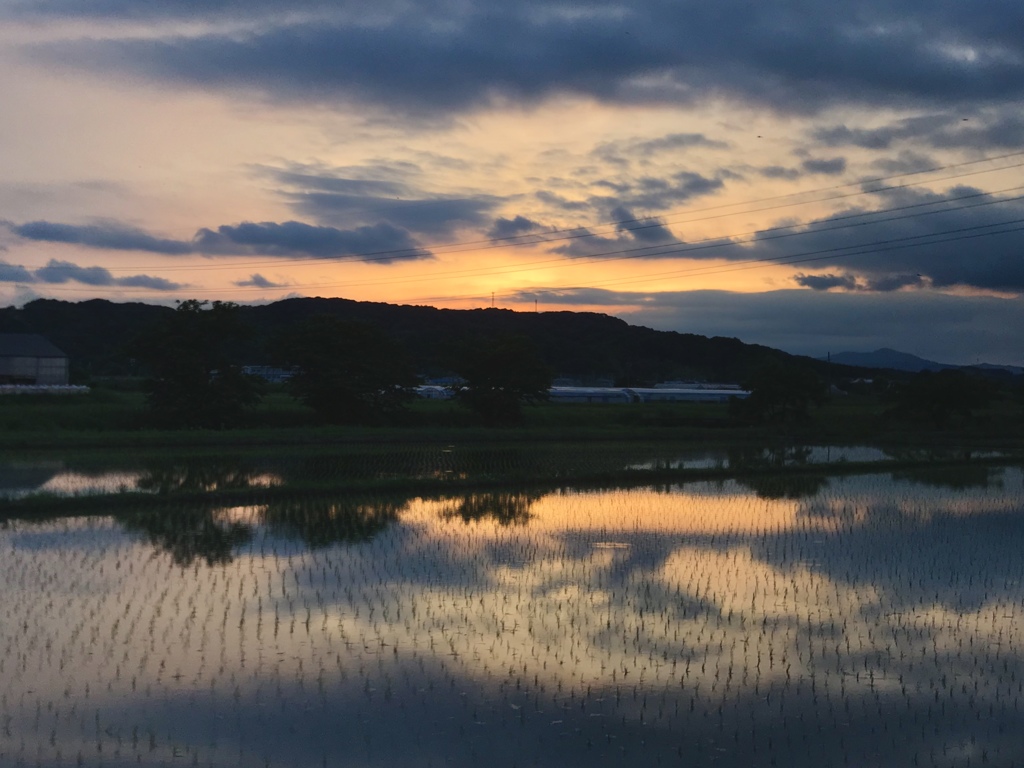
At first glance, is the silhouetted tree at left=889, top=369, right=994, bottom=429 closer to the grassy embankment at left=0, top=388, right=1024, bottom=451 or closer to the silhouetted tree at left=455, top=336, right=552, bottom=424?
the grassy embankment at left=0, top=388, right=1024, bottom=451

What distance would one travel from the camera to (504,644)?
7.55m

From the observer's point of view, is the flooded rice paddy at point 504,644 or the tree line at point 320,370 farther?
the tree line at point 320,370

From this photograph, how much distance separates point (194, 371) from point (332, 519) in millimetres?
19199

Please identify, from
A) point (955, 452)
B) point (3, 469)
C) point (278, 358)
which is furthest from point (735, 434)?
point (3, 469)

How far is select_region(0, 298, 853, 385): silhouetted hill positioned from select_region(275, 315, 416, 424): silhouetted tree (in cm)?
4733

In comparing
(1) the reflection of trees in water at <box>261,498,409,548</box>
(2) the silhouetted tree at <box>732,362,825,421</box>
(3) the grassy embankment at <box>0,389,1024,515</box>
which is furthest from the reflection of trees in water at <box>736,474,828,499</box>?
(2) the silhouetted tree at <box>732,362,825,421</box>

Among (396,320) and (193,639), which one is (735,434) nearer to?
(193,639)

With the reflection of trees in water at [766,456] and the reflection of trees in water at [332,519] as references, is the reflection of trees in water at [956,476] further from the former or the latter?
the reflection of trees in water at [332,519]

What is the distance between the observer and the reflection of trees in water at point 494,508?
1471cm

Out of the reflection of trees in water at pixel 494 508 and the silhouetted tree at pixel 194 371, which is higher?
the silhouetted tree at pixel 194 371

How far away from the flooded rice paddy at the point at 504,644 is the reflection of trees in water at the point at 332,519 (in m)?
0.09

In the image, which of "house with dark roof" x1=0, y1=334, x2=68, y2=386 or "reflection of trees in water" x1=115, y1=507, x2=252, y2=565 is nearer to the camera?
"reflection of trees in water" x1=115, y1=507, x2=252, y2=565

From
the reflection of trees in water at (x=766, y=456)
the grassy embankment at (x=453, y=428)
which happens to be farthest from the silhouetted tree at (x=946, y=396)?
the reflection of trees in water at (x=766, y=456)

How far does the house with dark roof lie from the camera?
5341cm
